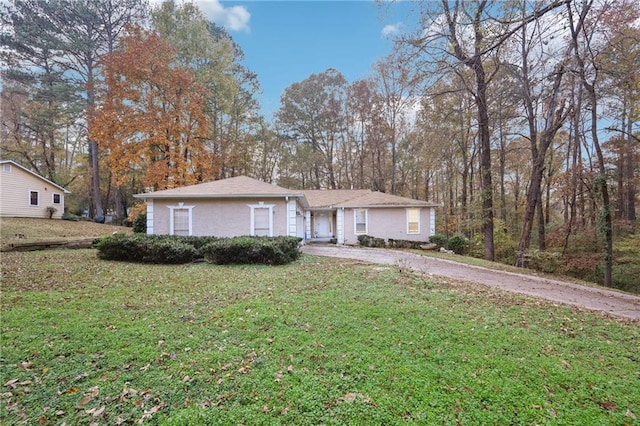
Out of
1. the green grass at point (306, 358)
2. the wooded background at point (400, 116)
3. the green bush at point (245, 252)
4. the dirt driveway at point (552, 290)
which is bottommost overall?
the dirt driveway at point (552, 290)

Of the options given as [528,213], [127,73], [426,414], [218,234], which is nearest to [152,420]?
[426,414]

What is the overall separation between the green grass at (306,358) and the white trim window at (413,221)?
456 inches

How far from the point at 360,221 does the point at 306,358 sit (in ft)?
47.8

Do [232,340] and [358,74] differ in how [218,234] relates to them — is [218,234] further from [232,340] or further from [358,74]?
[358,74]

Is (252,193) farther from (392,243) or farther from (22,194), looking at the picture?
(22,194)

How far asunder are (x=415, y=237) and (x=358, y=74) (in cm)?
1418

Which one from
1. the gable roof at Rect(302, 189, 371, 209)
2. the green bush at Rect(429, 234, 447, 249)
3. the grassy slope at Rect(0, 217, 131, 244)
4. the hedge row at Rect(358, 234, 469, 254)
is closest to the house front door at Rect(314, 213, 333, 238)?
the gable roof at Rect(302, 189, 371, 209)

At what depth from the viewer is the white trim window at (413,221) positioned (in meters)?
17.1

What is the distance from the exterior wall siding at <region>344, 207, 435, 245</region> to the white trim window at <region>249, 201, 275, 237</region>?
6548 mm

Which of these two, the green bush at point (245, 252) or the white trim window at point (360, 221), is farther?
the white trim window at point (360, 221)

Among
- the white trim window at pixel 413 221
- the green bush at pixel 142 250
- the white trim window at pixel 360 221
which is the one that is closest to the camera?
the green bush at pixel 142 250

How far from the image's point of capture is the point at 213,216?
1224cm

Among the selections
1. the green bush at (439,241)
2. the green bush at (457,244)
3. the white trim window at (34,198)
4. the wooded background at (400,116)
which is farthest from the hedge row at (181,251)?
the white trim window at (34,198)

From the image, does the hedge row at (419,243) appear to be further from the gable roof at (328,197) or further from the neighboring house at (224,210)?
the neighboring house at (224,210)
